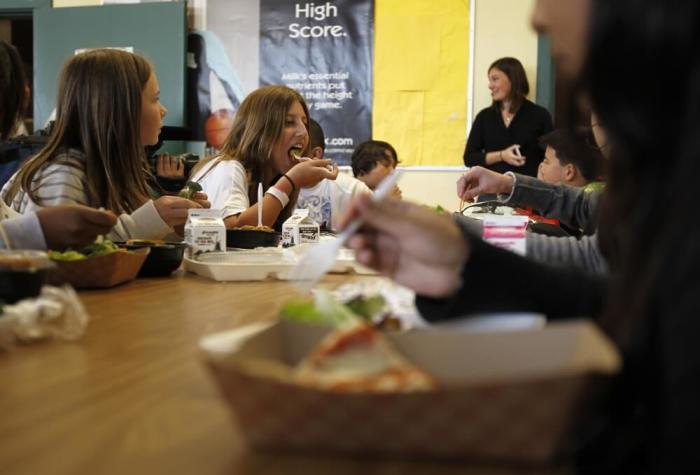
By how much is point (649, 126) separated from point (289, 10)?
460cm

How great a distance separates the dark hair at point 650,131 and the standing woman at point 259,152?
7.35ft

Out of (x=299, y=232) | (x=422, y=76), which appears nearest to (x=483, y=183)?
(x=299, y=232)

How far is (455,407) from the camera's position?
410 millimetres

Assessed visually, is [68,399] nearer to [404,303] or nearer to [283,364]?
[283,364]

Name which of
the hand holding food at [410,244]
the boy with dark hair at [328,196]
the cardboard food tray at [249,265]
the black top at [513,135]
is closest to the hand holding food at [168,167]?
the boy with dark hair at [328,196]

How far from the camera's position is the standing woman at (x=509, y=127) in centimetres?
424

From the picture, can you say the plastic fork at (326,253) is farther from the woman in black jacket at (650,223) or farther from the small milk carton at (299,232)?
the small milk carton at (299,232)

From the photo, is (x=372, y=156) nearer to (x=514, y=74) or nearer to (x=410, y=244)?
(x=514, y=74)

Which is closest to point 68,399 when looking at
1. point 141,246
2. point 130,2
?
point 141,246

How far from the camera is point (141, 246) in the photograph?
1461mm

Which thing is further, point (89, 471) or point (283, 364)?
point (283, 364)

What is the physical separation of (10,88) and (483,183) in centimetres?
122

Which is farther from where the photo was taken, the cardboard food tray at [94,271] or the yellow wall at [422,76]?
the yellow wall at [422,76]

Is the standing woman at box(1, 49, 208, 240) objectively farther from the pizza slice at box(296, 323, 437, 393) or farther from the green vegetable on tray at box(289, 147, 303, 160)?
the pizza slice at box(296, 323, 437, 393)
